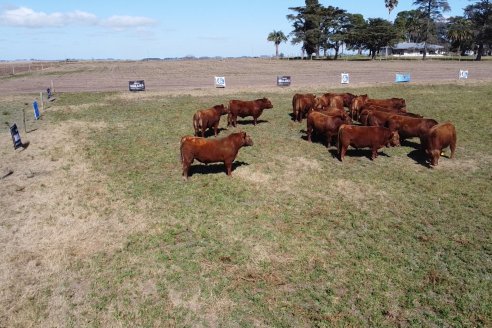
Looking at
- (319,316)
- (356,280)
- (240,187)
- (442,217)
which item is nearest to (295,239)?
(356,280)

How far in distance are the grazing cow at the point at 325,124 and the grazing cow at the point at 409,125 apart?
1.78 m

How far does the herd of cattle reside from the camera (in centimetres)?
1045

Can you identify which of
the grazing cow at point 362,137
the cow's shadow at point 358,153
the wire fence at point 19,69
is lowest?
the cow's shadow at point 358,153

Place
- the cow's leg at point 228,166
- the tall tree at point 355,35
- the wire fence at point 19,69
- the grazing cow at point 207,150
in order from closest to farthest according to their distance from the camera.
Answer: the grazing cow at point 207,150
the cow's leg at point 228,166
the wire fence at point 19,69
the tall tree at point 355,35

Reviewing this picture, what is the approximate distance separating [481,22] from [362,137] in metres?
84.5

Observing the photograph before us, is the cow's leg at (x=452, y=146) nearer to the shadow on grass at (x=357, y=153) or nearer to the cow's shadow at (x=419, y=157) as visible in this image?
the cow's shadow at (x=419, y=157)

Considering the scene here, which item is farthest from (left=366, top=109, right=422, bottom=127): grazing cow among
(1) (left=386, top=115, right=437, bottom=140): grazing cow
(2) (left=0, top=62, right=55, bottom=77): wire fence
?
(2) (left=0, top=62, right=55, bottom=77): wire fence

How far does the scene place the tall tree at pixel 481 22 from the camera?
72.2m

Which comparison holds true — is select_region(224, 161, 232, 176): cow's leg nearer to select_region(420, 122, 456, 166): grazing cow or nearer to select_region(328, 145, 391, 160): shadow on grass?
select_region(328, 145, 391, 160): shadow on grass

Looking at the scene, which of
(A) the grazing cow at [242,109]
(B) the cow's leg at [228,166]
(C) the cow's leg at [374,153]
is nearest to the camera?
(B) the cow's leg at [228,166]

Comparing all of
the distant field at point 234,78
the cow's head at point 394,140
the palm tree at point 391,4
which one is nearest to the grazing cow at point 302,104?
the cow's head at point 394,140

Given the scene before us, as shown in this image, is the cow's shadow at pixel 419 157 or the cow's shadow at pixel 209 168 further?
the cow's shadow at pixel 419 157

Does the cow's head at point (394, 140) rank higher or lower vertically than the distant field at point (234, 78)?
lower

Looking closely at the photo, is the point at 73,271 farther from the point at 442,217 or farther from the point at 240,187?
the point at 442,217
